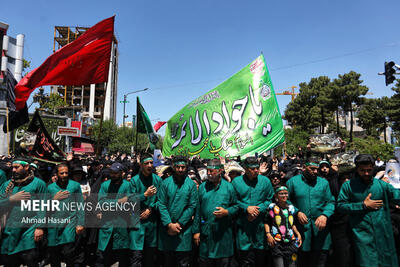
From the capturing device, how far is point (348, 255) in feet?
12.6

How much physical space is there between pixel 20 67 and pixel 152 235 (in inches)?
1864

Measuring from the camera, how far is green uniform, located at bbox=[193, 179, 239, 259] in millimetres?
3859

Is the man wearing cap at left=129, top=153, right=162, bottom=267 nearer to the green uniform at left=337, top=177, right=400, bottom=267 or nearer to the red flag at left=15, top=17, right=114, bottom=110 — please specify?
the green uniform at left=337, top=177, right=400, bottom=267

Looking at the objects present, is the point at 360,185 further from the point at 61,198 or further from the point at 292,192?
the point at 61,198

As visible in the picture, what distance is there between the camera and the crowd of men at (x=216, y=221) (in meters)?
3.65

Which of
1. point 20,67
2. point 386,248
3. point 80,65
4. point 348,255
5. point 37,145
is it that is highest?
point 20,67

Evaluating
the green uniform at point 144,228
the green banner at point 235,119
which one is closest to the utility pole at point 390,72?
the green banner at point 235,119

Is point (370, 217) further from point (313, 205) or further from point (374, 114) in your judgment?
point (374, 114)

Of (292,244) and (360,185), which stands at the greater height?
(360,185)

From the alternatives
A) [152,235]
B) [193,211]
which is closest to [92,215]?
[152,235]

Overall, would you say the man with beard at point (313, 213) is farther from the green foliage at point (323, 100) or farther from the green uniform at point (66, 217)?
the green foliage at point (323, 100)

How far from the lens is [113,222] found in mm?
4332

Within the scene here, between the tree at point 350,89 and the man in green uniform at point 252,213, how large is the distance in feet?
118

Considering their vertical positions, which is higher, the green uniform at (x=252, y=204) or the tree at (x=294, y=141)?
the tree at (x=294, y=141)
